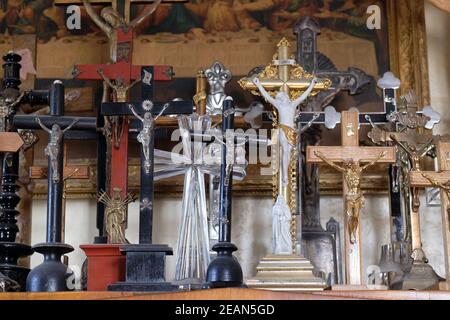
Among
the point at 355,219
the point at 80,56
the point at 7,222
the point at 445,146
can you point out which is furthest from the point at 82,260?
the point at 445,146

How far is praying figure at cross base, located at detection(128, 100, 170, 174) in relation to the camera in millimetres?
4332

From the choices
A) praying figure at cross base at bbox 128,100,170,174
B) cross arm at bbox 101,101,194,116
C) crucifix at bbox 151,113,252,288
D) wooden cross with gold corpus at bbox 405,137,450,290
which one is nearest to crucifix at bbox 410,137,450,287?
wooden cross with gold corpus at bbox 405,137,450,290

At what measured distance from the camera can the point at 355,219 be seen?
443 centimetres

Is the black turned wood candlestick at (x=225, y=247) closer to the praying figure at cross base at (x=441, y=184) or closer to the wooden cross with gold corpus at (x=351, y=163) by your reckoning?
the wooden cross with gold corpus at (x=351, y=163)

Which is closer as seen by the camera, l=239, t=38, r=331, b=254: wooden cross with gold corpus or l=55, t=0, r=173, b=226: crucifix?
l=239, t=38, r=331, b=254: wooden cross with gold corpus

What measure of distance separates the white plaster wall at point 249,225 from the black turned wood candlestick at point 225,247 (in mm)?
886

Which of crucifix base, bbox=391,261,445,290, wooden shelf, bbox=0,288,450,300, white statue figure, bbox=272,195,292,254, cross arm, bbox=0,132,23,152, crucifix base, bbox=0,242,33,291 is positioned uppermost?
cross arm, bbox=0,132,23,152

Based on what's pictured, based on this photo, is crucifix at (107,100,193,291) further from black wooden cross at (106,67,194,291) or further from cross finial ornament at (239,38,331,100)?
cross finial ornament at (239,38,331,100)

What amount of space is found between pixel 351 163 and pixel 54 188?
135 centimetres

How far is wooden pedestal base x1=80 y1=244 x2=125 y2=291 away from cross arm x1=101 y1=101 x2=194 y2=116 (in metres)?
0.62

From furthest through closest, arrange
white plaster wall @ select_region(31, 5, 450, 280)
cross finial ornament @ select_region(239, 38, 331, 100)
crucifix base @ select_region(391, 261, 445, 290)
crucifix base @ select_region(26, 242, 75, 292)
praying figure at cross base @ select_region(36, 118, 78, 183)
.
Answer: white plaster wall @ select_region(31, 5, 450, 280) < cross finial ornament @ select_region(239, 38, 331, 100) < praying figure at cross base @ select_region(36, 118, 78, 183) < crucifix base @ select_region(391, 261, 445, 290) < crucifix base @ select_region(26, 242, 75, 292)

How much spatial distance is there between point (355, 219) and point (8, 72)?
180cm
